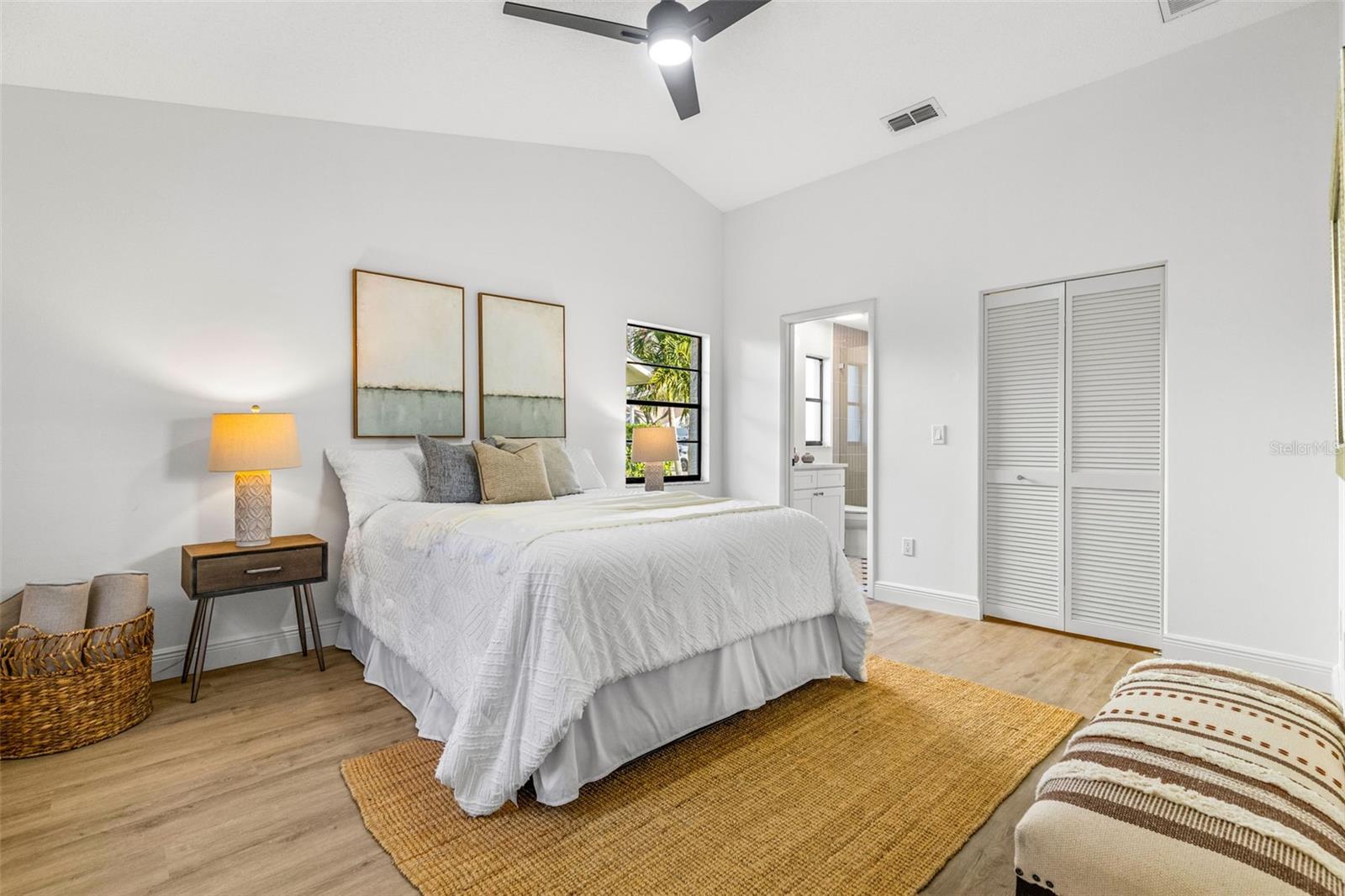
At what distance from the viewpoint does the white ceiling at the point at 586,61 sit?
2.51m

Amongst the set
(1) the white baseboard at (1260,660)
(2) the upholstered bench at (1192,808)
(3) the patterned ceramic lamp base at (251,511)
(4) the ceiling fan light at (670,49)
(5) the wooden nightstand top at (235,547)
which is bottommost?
(1) the white baseboard at (1260,660)

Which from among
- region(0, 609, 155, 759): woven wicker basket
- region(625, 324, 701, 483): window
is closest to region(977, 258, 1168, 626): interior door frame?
region(625, 324, 701, 483): window

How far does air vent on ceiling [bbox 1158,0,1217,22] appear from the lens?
2793 mm

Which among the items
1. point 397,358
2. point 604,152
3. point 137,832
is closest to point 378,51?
point 397,358

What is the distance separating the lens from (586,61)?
3279 mm

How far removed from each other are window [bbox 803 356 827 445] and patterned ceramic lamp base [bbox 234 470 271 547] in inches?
192

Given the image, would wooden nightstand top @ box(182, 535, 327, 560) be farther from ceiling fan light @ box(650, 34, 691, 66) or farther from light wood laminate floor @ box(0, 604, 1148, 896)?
ceiling fan light @ box(650, 34, 691, 66)

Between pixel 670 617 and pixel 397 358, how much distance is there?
7.55 feet

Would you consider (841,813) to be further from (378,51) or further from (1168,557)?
(378,51)

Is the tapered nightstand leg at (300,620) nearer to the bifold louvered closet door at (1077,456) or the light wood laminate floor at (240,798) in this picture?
the light wood laminate floor at (240,798)

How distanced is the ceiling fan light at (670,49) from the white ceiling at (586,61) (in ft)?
1.93

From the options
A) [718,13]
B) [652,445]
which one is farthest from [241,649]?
[718,13]

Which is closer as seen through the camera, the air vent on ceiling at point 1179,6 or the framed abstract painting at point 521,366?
the air vent on ceiling at point 1179,6

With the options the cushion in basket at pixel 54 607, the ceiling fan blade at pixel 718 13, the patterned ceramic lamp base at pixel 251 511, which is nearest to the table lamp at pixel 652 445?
the patterned ceramic lamp base at pixel 251 511
